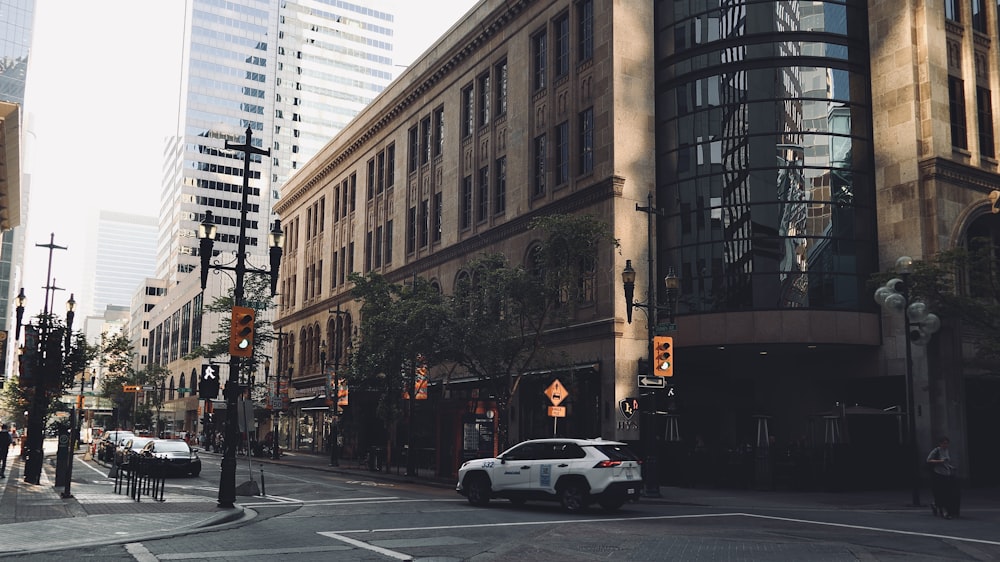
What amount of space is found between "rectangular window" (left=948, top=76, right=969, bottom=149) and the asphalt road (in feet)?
57.5

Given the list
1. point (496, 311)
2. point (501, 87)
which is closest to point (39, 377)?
point (496, 311)

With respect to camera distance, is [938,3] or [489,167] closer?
[938,3]

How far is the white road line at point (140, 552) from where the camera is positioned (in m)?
12.7

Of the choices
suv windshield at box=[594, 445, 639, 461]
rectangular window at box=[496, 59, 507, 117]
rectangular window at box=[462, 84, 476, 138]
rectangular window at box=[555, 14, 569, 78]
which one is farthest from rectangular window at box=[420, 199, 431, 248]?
suv windshield at box=[594, 445, 639, 461]

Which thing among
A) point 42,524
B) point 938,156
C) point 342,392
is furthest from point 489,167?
point 42,524

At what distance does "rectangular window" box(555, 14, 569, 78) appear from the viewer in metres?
39.7

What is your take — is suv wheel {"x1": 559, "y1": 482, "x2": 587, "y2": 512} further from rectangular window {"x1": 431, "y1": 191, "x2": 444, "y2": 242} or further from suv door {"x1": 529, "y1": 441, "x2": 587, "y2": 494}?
rectangular window {"x1": 431, "y1": 191, "x2": 444, "y2": 242}

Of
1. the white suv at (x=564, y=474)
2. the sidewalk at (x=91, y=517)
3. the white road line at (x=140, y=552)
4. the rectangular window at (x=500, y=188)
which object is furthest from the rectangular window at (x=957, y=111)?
the white road line at (x=140, y=552)

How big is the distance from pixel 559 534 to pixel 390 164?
45.4 m

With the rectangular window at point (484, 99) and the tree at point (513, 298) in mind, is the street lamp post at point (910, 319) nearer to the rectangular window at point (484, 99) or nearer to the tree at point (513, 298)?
the tree at point (513, 298)

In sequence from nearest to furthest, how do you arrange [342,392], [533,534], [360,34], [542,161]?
[533,534] → [542,161] → [342,392] → [360,34]

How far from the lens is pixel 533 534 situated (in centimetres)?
1631

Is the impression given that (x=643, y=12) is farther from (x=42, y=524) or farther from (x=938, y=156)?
(x=42, y=524)

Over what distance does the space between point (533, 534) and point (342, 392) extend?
3346 cm
